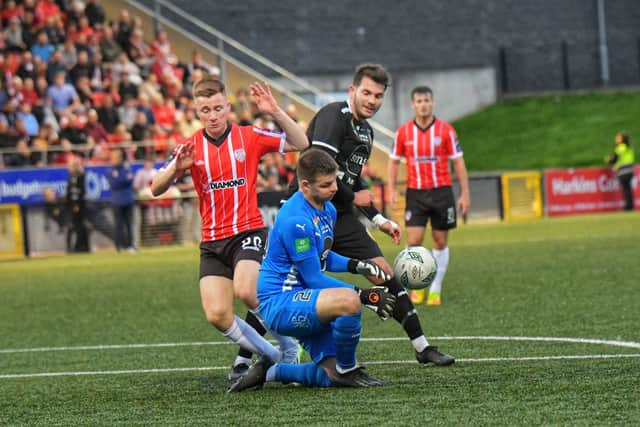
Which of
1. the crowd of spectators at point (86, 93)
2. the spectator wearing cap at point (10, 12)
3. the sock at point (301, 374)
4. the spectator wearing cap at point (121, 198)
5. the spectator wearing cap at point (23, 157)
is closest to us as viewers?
the sock at point (301, 374)

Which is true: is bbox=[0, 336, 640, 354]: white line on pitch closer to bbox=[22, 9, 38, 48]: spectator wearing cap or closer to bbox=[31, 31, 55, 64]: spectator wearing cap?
bbox=[31, 31, 55, 64]: spectator wearing cap

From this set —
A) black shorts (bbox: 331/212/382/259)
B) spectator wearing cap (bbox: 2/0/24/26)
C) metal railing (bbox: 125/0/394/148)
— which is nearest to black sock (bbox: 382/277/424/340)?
black shorts (bbox: 331/212/382/259)

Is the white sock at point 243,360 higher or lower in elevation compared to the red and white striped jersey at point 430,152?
lower

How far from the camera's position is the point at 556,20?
42312 mm

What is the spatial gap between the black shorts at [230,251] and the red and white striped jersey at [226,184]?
1.6 inches

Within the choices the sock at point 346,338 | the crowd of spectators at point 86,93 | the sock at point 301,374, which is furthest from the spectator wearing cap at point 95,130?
the sock at point 346,338

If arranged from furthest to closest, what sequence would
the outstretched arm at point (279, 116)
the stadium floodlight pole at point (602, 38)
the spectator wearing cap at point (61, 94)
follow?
the stadium floodlight pole at point (602, 38), the spectator wearing cap at point (61, 94), the outstretched arm at point (279, 116)

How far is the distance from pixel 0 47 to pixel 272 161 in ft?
18.6

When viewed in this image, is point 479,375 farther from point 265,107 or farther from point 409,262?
point 265,107

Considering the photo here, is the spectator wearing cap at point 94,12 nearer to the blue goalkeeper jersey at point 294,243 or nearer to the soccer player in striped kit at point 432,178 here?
the soccer player in striped kit at point 432,178

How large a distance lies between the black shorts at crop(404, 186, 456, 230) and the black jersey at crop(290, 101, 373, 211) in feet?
13.6

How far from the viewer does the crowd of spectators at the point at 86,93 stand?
81.4ft

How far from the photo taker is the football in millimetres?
8438

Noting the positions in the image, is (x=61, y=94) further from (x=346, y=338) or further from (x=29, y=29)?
(x=346, y=338)
